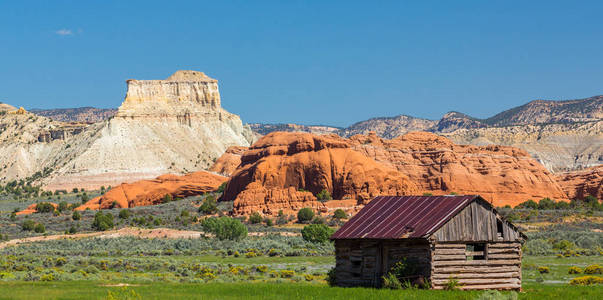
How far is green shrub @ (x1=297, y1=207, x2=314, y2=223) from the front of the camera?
7338cm

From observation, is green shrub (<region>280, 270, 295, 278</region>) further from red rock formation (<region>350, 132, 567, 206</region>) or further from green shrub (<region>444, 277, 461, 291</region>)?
red rock formation (<region>350, 132, 567, 206</region>)

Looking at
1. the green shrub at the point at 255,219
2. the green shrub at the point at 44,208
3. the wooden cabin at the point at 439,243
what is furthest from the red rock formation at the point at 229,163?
the wooden cabin at the point at 439,243

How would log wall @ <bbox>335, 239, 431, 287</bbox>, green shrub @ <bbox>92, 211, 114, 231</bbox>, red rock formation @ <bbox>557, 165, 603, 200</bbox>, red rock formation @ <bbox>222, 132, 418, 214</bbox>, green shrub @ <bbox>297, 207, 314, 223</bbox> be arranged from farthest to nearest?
1. red rock formation @ <bbox>557, 165, 603, 200</bbox>
2. red rock formation @ <bbox>222, 132, 418, 214</bbox>
3. green shrub @ <bbox>297, 207, 314, 223</bbox>
4. green shrub @ <bbox>92, 211, 114, 231</bbox>
5. log wall @ <bbox>335, 239, 431, 287</bbox>

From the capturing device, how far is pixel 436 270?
23328 mm

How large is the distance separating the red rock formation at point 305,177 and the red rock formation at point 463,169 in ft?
29.2

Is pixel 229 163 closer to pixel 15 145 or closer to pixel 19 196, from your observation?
pixel 19 196

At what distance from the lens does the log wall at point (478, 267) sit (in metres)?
23.4

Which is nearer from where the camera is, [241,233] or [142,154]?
[241,233]

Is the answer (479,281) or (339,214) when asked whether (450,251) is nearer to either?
(479,281)

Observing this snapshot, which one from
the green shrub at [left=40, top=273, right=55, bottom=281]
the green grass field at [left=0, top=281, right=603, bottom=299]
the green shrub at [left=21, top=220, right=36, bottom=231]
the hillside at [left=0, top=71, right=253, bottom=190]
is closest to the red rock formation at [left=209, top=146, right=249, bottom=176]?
the hillside at [left=0, top=71, right=253, bottom=190]

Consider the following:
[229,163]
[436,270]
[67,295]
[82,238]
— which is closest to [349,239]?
[436,270]

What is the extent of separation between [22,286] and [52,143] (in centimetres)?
14498

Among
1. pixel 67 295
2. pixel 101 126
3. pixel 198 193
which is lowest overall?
pixel 67 295

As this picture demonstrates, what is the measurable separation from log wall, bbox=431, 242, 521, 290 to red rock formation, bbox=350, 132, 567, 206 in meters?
66.5
